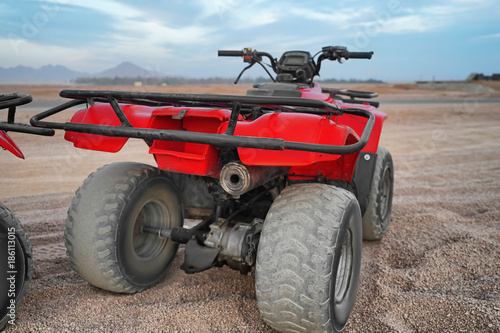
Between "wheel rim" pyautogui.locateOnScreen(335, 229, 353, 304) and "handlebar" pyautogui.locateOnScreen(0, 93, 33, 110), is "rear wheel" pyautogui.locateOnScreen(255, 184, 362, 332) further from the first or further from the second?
"handlebar" pyautogui.locateOnScreen(0, 93, 33, 110)

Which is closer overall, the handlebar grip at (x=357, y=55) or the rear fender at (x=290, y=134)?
the rear fender at (x=290, y=134)

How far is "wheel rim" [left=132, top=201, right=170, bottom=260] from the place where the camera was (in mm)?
3373

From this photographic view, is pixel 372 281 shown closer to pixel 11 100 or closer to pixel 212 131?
pixel 212 131

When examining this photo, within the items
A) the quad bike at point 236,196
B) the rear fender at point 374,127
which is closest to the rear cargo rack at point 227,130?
the quad bike at point 236,196

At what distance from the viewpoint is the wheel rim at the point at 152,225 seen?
11.1ft

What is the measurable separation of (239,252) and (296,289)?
63 cm

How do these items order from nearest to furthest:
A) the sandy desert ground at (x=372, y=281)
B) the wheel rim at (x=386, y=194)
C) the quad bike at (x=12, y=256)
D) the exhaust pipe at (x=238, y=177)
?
the exhaust pipe at (x=238, y=177)
the quad bike at (x=12, y=256)
the sandy desert ground at (x=372, y=281)
the wheel rim at (x=386, y=194)

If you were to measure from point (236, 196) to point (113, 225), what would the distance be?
0.85 meters

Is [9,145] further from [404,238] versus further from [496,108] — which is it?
[496,108]

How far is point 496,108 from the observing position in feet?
77.4

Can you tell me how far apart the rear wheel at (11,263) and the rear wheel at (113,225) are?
291 millimetres

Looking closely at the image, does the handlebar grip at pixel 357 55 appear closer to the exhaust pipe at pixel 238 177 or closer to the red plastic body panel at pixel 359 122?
the red plastic body panel at pixel 359 122

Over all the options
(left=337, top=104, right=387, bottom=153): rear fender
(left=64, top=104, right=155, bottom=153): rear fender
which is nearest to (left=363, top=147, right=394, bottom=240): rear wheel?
(left=337, top=104, right=387, bottom=153): rear fender

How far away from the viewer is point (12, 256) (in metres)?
2.71
